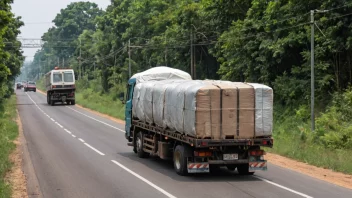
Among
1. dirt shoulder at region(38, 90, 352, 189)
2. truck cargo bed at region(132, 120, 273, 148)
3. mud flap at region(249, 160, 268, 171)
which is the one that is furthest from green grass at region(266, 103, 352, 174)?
truck cargo bed at region(132, 120, 273, 148)

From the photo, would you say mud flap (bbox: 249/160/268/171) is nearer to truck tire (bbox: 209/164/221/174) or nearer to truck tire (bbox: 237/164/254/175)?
truck tire (bbox: 237/164/254/175)

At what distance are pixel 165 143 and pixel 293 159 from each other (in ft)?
18.0

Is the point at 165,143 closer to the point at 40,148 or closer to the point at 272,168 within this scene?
the point at 272,168

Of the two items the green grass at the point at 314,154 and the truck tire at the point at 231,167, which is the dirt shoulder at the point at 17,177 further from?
the green grass at the point at 314,154

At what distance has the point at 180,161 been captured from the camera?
53.7 feet

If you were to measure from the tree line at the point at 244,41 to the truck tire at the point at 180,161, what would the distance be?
1223 centimetres

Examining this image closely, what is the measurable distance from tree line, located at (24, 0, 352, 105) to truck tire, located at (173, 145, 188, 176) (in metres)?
12.2

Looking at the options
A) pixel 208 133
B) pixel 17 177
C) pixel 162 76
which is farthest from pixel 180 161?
pixel 162 76

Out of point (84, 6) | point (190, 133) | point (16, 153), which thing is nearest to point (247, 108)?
point (190, 133)

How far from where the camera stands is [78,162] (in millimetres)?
19672

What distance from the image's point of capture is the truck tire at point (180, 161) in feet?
52.9

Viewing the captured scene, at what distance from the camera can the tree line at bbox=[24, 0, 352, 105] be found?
100 ft

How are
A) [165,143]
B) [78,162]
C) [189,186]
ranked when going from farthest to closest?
1. [78,162]
2. [165,143]
3. [189,186]

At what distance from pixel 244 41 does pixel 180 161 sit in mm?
23339
